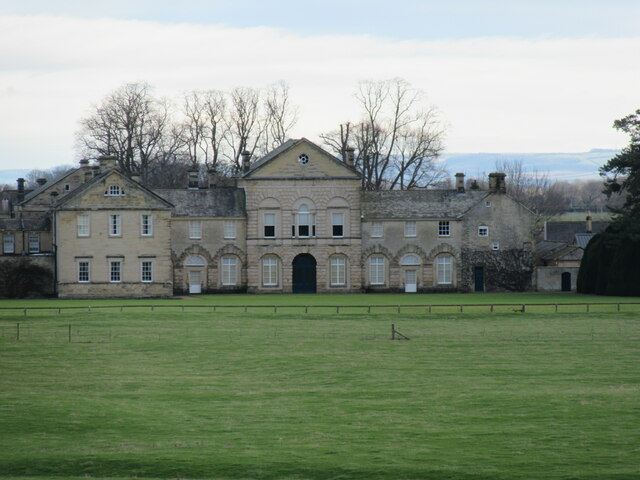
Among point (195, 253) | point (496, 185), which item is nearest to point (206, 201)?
point (195, 253)

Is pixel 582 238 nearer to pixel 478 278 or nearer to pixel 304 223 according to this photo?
pixel 478 278

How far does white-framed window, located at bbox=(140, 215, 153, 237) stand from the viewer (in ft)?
219

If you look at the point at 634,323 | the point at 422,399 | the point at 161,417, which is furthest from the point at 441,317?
the point at 161,417

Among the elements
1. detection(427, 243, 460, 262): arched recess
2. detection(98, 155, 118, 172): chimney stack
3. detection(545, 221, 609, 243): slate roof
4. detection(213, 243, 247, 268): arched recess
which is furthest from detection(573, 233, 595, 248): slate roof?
detection(98, 155, 118, 172): chimney stack

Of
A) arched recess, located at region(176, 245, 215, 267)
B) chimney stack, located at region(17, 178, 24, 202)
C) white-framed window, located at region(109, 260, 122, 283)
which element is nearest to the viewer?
white-framed window, located at region(109, 260, 122, 283)

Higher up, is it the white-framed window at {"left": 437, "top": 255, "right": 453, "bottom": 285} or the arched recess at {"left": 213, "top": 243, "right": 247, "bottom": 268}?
the arched recess at {"left": 213, "top": 243, "right": 247, "bottom": 268}

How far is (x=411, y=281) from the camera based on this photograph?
72.1 meters

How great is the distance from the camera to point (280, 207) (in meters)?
70.6

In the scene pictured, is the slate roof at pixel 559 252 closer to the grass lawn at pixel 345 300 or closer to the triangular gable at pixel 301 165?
the grass lawn at pixel 345 300

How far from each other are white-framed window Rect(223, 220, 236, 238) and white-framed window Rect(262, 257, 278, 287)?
2581 millimetres

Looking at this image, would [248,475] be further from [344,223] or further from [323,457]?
[344,223]

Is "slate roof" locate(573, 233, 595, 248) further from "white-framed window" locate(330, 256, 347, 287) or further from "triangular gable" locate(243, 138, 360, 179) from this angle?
"triangular gable" locate(243, 138, 360, 179)

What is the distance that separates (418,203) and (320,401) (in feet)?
156

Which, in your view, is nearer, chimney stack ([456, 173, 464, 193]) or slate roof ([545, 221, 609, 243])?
chimney stack ([456, 173, 464, 193])
